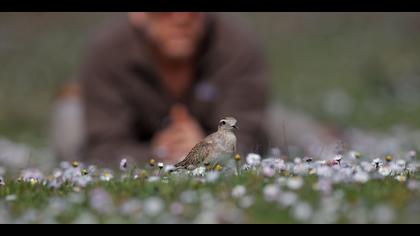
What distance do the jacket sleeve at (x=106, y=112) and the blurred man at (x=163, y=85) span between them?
0.06ft

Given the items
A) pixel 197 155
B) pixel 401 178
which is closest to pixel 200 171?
pixel 197 155

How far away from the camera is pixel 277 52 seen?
36406 millimetres

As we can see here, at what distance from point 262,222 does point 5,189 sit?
106 inches

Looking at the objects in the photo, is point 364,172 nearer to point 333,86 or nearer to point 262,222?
point 262,222

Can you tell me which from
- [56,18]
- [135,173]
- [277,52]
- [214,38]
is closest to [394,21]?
[277,52]

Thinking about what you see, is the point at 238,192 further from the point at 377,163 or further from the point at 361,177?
the point at 377,163

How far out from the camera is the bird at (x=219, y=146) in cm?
703

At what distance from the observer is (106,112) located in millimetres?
15711

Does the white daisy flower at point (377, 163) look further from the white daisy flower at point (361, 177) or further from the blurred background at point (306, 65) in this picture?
the blurred background at point (306, 65)

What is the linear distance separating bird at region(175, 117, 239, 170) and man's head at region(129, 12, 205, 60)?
290 inches

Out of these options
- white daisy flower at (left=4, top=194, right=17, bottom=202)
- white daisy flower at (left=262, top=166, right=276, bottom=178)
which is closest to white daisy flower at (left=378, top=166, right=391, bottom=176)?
white daisy flower at (left=262, top=166, right=276, bottom=178)

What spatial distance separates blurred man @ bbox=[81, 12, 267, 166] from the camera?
15.3m

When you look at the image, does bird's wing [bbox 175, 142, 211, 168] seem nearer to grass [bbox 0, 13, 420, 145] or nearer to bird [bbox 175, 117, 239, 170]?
bird [bbox 175, 117, 239, 170]

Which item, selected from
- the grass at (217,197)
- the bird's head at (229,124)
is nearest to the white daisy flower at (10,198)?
the grass at (217,197)
